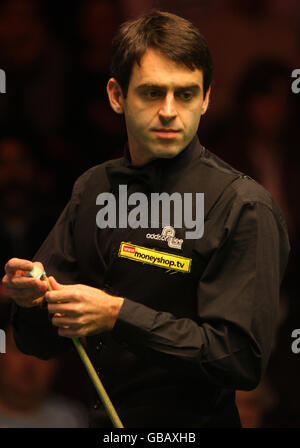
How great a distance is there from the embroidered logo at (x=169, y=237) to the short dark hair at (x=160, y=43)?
450mm

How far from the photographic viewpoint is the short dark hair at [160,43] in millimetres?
2883

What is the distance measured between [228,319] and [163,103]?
681 mm

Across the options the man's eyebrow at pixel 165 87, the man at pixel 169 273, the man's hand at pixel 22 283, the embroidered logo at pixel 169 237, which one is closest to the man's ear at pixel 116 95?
the man at pixel 169 273

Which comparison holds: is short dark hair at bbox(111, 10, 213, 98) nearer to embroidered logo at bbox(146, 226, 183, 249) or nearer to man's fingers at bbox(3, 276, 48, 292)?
embroidered logo at bbox(146, 226, 183, 249)

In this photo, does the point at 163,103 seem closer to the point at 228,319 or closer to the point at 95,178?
the point at 95,178

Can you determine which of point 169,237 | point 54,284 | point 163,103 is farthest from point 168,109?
point 54,284

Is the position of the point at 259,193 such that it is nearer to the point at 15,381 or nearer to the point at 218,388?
the point at 218,388

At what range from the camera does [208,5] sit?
497cm

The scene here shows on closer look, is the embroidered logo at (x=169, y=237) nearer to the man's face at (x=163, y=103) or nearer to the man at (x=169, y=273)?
the man at (x=169, y=273)

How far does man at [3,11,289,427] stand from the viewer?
9.29 ft

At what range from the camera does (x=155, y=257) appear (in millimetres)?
2951

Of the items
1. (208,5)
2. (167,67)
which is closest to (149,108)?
(167,67)

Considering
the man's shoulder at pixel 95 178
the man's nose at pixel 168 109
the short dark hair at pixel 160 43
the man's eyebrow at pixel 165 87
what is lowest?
the man's shoulder at pixel 95 178

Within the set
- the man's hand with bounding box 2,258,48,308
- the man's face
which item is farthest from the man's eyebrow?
the man's hand with bounding box 2,258,48,308
